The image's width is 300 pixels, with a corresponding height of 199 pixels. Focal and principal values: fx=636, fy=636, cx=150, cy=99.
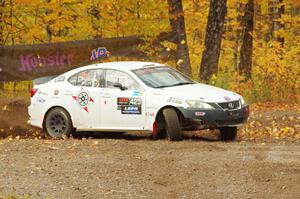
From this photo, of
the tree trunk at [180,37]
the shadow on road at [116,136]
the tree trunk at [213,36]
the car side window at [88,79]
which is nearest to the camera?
the car side window at [88,79]

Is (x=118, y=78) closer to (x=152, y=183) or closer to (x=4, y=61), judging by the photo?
(x=152, y=183)

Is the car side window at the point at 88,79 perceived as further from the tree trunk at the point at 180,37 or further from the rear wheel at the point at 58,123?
the tree trunk at the point at 180,37

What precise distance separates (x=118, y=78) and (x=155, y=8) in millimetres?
9961

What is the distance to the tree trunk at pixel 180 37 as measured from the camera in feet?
66.0

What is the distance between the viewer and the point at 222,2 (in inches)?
766

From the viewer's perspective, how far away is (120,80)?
42.5 ft

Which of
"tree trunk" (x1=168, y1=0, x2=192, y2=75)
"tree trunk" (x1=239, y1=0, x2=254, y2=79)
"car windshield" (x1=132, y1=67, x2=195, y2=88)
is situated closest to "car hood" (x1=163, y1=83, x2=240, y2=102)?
"car windshield" (x1=132, y1=67, x2=195, y2=88)

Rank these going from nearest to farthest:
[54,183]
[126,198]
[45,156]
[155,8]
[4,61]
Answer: [126,198]
[54,183]
[45,156]
[4,61]
[155,8]

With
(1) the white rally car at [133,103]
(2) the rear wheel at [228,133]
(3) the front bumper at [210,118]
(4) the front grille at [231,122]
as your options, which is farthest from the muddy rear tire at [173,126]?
(2) the rear wheel at [228,133]

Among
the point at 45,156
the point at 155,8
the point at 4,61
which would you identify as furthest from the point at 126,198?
the point at 155,8

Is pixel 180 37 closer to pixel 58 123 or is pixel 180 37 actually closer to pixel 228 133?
pixel 58 123

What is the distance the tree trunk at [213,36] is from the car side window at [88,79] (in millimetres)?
7101

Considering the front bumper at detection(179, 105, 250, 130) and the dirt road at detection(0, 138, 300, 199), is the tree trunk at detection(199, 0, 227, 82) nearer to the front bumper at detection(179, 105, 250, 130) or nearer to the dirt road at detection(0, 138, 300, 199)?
the front bumper at detection(179, 105, 250, 130)

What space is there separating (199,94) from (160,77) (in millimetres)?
1258
